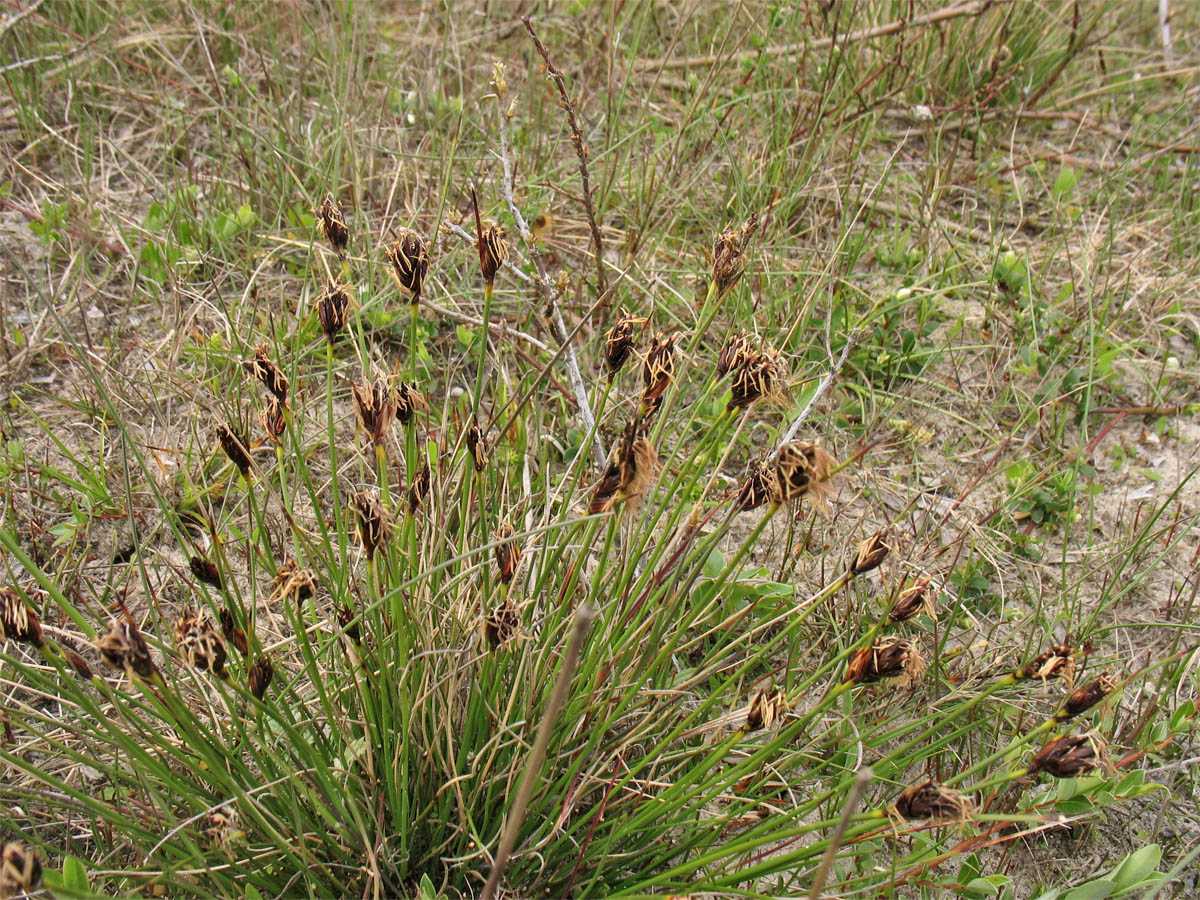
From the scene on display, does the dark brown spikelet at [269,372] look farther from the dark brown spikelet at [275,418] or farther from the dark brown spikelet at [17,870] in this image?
the dark brown spikelet at [17,870]

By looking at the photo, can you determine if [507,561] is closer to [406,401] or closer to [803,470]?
[406,401]

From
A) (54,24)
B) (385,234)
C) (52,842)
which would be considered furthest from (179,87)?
(52,842)

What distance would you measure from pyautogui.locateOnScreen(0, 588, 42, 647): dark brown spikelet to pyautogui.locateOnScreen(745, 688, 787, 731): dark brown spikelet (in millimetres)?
852

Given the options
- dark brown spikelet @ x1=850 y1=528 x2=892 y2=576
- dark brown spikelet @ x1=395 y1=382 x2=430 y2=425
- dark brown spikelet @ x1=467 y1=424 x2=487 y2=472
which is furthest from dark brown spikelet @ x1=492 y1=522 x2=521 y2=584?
dark brown spikelet @ x1=850 y1=528 x2=892 y2=576

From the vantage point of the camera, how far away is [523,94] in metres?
3.25

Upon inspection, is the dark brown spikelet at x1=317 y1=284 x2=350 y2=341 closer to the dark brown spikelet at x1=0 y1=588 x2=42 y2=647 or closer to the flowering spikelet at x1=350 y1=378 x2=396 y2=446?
the flowering spikelet at x1=350 y1=378 x2=396 y2=446

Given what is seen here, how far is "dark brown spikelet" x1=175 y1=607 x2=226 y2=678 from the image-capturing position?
3.43 ft

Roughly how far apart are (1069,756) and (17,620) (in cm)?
122

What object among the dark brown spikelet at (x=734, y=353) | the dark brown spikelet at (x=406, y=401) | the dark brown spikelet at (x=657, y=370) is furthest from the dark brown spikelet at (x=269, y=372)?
the dark brown spikelet at (x=734, y=353)

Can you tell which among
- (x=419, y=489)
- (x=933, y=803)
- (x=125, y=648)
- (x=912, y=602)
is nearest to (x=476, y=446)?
(x=419, y=489)

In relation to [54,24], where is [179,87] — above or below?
below

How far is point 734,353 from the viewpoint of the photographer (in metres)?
1.22

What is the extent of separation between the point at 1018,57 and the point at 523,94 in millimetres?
1780

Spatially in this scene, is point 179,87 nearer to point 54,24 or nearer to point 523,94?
point 54,24
